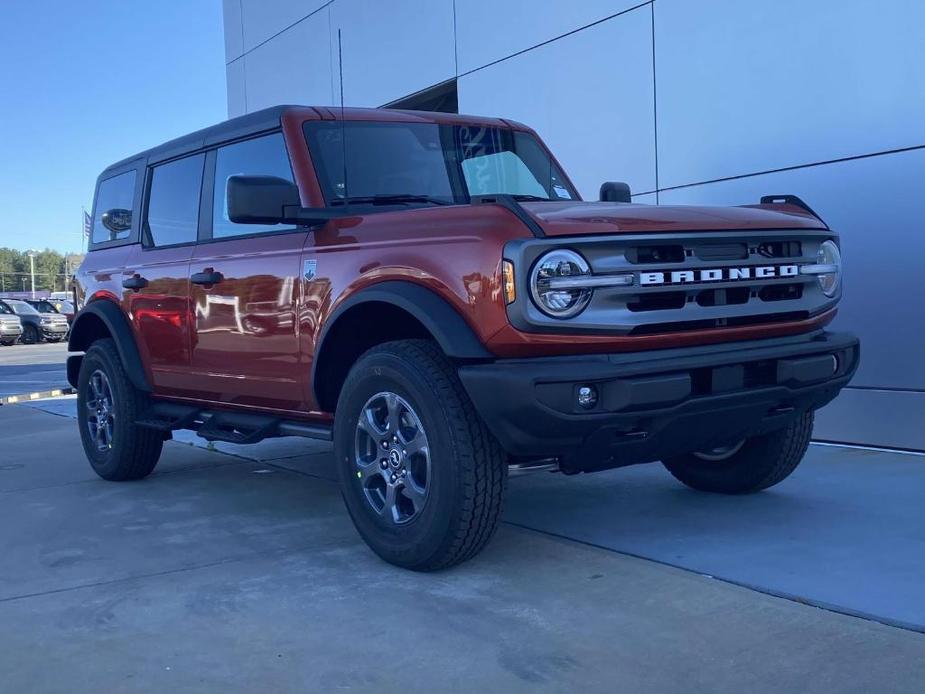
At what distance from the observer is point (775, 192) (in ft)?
22.8

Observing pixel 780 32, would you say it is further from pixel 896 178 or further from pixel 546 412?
pixel 546 412

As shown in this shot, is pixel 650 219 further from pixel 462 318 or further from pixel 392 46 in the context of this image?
pixel 392 46

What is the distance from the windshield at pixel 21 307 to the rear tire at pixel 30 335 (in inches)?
19.5

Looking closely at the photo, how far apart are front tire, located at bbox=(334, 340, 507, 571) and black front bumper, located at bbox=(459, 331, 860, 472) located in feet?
0.58

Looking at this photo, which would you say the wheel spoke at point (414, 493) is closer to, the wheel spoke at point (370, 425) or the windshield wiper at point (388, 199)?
the wheel spoke at point (370, 425)

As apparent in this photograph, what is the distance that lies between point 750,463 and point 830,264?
3.68ft

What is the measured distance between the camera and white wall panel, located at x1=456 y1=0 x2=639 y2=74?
8.64m

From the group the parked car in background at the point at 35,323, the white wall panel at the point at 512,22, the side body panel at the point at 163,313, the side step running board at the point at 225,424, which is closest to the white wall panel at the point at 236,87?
the white wall panel at the point at 512,22

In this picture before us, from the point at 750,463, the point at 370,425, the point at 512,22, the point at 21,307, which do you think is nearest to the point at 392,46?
the point at 512,22

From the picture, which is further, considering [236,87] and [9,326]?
[9,326]

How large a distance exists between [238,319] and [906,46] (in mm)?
4353

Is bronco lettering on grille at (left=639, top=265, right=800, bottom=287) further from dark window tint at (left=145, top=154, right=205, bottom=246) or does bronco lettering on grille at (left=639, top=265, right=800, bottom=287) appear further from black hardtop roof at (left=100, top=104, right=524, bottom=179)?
dark window tint at (left=145, top=154, right=205, bottom=246)

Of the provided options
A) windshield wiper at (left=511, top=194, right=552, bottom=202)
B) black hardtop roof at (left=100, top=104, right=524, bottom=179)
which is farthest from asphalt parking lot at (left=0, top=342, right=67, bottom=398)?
windshield wiper at (left=511, top=194, right=552, bottom=202)

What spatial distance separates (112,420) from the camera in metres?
6.26
